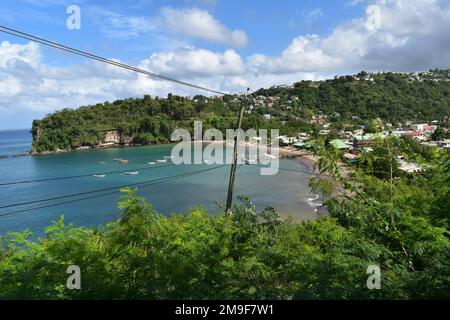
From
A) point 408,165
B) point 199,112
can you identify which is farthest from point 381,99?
point 408,165

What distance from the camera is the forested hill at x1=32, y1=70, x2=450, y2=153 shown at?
73.1m

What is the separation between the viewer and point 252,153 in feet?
193

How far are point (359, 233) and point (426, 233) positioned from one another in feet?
3.14

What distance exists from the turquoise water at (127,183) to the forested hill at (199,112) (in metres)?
19.6

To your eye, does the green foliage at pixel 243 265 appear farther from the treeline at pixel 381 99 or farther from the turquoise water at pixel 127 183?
the treeline at pixel 381 99

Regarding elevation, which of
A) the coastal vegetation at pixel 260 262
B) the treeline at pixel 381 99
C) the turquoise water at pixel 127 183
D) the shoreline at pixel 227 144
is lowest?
the turquoise water at pixel 127 183

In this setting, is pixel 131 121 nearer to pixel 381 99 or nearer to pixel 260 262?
pixel 381 99

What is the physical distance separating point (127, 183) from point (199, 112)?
49.0 metres

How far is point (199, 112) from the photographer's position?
84375 mm

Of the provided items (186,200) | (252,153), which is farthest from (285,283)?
(252,153)

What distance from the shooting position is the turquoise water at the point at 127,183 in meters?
25.7

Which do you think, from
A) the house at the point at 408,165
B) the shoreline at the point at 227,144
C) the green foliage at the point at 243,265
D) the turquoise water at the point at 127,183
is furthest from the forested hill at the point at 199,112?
the green foliage at the point at 243,265

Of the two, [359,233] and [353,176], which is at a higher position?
[353,176]
